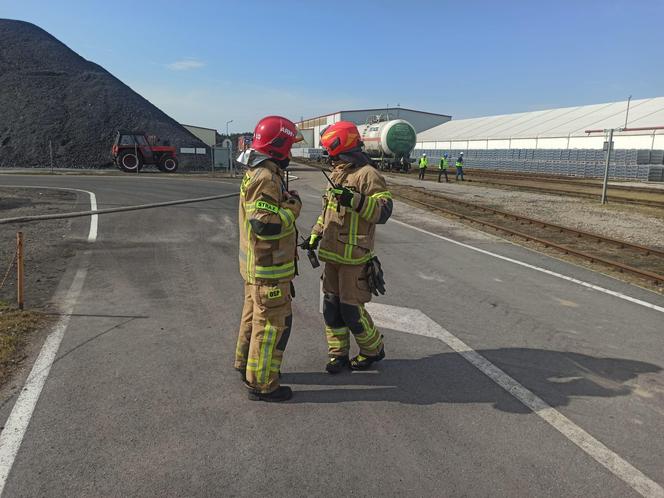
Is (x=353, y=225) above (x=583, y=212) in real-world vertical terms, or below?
above

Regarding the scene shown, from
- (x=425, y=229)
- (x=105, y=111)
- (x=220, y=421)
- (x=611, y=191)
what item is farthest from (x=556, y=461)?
(x=105, y=111)

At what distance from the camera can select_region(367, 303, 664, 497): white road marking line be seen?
3.02 m

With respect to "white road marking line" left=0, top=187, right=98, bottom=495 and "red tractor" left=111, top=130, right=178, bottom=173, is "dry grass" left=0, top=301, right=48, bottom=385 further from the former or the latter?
"red tractor" left=111, top=130, right=178, bottom=173

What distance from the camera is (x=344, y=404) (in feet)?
12.7

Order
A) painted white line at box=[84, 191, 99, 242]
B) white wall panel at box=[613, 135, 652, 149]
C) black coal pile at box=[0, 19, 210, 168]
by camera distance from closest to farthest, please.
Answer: painted white line at box=[84, 191, 99, 242]
white wall panel at box=[613, 135, 652, 149]
black coal pile at box=[0, 19, 210, 168]

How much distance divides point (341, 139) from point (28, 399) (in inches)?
128

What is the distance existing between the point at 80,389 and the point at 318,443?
203cm

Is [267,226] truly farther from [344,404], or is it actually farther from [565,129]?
[565,129]

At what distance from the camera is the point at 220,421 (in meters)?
3.54

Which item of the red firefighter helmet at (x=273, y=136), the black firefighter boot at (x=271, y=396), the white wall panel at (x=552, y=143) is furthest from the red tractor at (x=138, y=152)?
the white wall panel at (x=552, y=143)

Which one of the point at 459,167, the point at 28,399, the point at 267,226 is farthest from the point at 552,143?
the point at 28,399

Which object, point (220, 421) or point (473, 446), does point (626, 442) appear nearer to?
point (473, 446)

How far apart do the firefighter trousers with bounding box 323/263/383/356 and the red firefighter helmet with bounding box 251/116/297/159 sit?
1.16m

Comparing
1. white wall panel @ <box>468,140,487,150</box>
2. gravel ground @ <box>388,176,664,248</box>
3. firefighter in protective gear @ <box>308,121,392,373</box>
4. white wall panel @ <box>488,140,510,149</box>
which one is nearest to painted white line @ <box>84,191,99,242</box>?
firefighter in protective gear @ <box>308,121,392,373</box>
